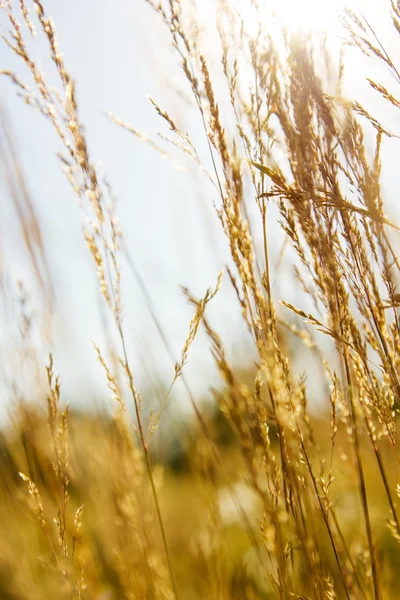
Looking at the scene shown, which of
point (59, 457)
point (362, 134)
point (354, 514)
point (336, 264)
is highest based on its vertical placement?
point (362, 134)

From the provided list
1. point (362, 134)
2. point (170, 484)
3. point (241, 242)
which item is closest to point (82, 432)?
point (241, 242)

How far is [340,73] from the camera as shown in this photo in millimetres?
1238

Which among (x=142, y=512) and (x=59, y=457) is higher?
(x=59, y=457)

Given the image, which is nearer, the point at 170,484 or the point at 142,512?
the point at 142,512

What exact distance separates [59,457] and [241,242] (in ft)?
2.03

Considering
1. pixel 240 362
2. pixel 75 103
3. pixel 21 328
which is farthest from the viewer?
pixel 240 362

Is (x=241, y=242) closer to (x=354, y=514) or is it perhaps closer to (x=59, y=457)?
(x=59, y=457)

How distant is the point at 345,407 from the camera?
1.17 meters

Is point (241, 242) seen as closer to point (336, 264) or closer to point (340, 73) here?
point (336, 264)

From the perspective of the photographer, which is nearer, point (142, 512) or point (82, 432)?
point (142, 512)

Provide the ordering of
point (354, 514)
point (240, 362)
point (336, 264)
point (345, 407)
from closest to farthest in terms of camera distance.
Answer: point (336, 264) → point (345, 407) → point (240, 362) → point (354, 514)

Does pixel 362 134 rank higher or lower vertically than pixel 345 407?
higher

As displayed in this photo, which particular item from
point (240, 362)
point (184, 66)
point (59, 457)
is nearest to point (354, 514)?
point (240, 362)

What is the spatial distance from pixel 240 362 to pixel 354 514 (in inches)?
47.1
